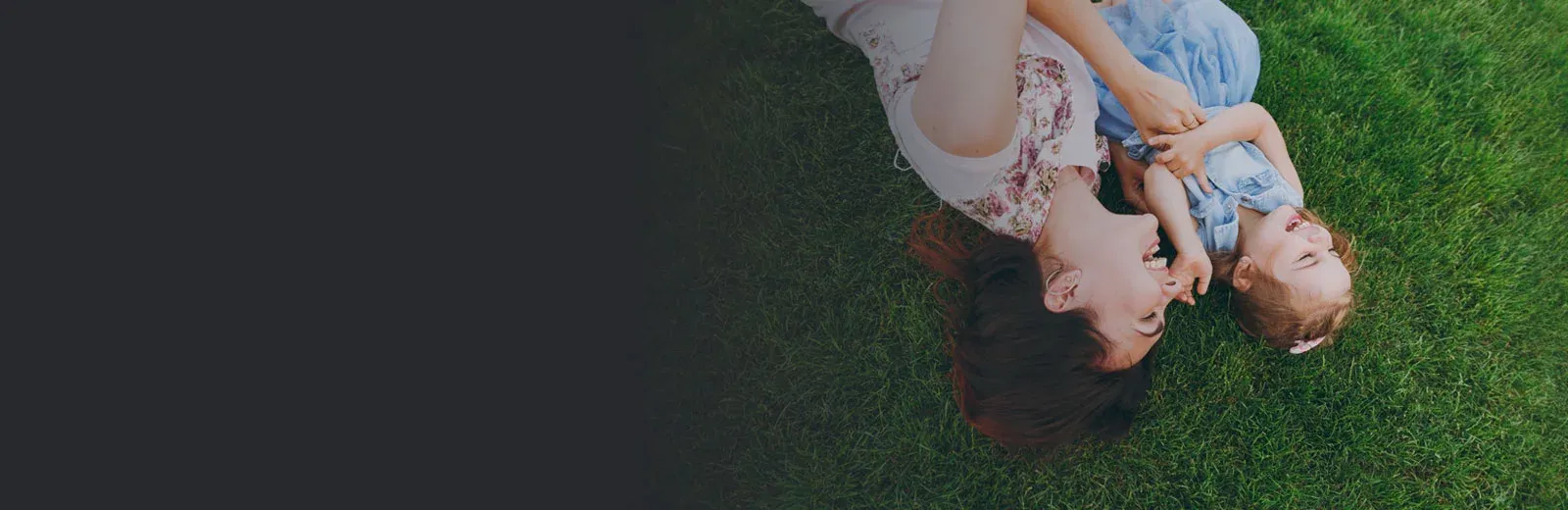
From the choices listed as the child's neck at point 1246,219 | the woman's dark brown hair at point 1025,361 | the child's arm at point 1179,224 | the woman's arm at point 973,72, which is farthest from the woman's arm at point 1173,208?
the woman's arm at point 973,72

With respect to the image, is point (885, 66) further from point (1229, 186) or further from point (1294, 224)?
point (1294, 224)

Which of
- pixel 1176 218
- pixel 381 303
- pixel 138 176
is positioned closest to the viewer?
pixel 138 176

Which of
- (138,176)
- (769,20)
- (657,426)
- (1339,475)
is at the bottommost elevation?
(1339,475)

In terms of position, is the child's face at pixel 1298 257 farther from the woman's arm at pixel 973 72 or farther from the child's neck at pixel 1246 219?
the woman's arm at pixel 973 72

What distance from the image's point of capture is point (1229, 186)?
8.26ft

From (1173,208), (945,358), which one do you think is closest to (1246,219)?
(1173,208)

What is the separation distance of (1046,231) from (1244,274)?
2.12ft

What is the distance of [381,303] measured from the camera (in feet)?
3.67

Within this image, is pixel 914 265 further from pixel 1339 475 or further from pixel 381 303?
pixel 381 303

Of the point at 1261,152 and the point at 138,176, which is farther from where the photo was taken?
the point at 1261,152

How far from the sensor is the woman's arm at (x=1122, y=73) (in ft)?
7.82

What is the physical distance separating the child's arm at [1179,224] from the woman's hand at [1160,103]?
0.45ft

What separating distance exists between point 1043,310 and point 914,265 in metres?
0.63

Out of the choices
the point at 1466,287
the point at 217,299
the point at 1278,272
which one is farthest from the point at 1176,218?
the point at 217,299
